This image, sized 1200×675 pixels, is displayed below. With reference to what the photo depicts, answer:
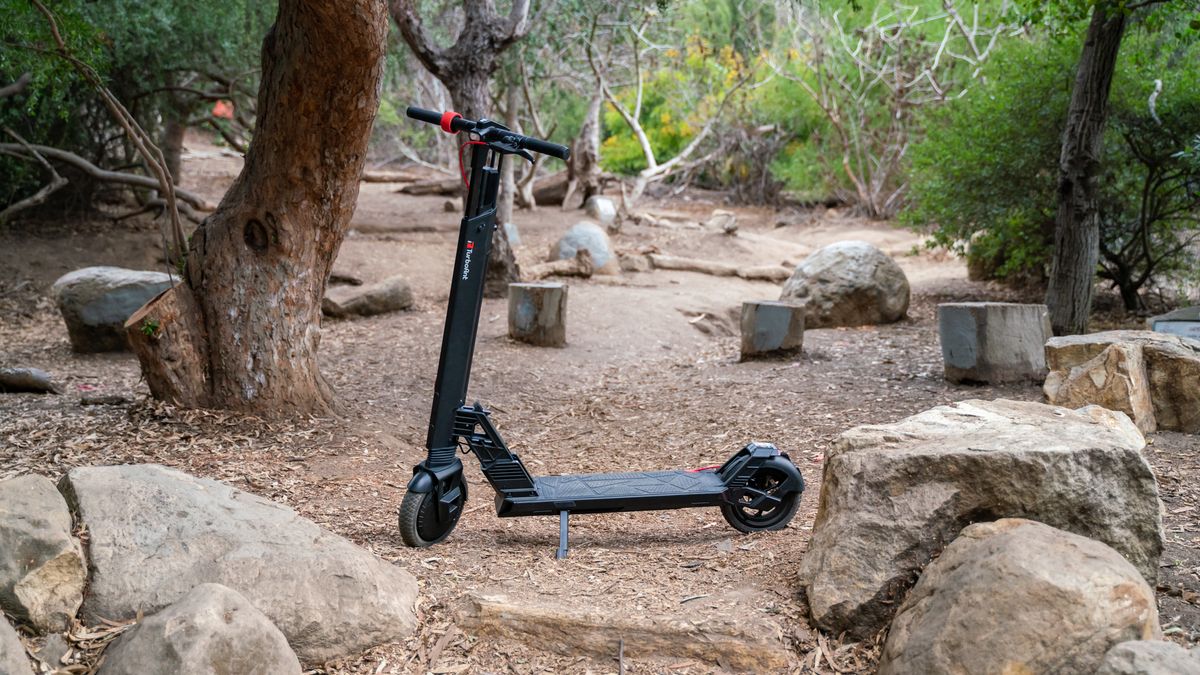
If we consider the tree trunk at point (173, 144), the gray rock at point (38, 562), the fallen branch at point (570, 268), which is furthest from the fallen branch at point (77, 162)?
the gray rock at point (38, 562)

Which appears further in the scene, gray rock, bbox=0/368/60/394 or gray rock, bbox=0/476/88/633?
gray rock, bbox=0/368/60/394

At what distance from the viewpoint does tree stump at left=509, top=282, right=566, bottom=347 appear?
8.85 m

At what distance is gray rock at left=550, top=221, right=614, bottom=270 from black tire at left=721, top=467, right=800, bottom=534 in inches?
359

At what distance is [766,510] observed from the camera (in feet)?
13.6

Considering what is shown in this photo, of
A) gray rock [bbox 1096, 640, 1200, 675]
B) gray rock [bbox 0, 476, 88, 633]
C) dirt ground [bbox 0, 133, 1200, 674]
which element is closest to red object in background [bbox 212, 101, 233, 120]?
dirt ground [bbox 0, 133, 1200, 674]

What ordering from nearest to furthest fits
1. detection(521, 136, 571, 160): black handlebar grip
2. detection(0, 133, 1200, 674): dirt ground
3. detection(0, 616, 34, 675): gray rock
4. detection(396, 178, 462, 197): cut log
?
detection(0, 616, 34, 675): gray rock → detection(0, 133, 1200, 674): dirt ground → detection(521, 136, 571, 160): black handlebar grip → detection(396, 178, 462, 197): cut log

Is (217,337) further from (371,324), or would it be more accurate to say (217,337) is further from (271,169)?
(371,324)

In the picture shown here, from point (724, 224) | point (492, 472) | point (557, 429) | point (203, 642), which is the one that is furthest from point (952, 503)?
point (724, 224)

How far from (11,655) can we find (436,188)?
57.5 ft

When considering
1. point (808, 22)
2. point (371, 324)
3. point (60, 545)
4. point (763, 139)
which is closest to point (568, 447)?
point (60, 545)

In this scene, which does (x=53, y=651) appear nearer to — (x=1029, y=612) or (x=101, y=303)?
(x=1029, y=612)

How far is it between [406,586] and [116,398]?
336 centimetres

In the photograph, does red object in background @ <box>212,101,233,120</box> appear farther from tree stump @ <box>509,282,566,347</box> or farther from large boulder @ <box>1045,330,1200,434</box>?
large boulder @ <box>1045,330,1200,434</box>

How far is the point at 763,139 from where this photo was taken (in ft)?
77.5
